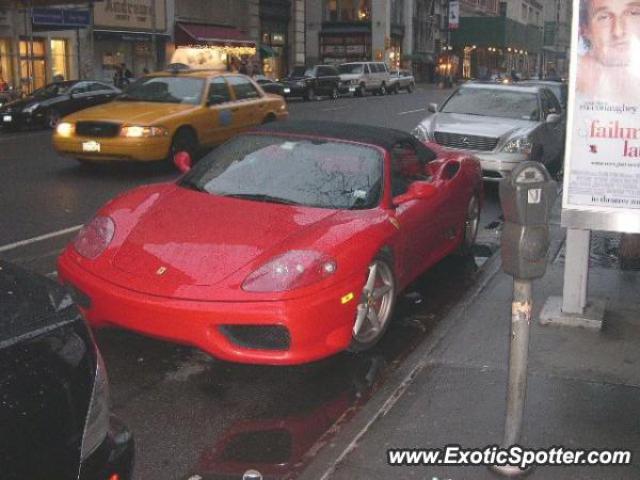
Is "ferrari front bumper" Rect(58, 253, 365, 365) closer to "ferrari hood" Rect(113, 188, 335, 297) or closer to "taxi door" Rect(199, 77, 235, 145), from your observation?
"ferrari hood" Rect(113, 188, 335, 297)

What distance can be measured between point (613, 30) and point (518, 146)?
21.3ft

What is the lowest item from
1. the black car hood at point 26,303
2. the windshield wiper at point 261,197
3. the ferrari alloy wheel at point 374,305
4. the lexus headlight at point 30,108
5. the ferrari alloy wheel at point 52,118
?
the ferrari alloy wheel at point 374,305

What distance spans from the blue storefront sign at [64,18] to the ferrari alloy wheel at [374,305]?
25089 mm

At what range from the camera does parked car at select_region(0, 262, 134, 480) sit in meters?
2.19

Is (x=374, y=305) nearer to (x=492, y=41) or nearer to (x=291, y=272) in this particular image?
(x=291, y=272)

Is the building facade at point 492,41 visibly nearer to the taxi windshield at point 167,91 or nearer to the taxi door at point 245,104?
the taxi door at point 245,104

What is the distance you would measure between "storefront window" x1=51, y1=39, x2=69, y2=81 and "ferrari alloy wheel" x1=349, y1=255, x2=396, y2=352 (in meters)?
27.9

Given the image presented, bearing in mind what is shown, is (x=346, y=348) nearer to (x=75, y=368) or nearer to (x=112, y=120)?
(x=75, y=368)

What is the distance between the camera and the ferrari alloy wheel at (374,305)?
16.5 feet

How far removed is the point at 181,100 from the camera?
43.4 feet

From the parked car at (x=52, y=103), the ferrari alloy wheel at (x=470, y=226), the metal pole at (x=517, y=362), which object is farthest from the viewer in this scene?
the parked car at (x=52, y=103)

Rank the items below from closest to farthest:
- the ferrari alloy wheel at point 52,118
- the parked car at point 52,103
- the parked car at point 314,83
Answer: the parked car at point 52,103, the ferrari alloy wheel at point 52,118, the parked car at point 314,83

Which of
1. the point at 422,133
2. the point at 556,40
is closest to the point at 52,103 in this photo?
the point at 422,133

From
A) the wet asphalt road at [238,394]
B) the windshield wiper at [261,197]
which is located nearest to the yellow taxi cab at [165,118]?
the wet asphalt road at [238,394]
